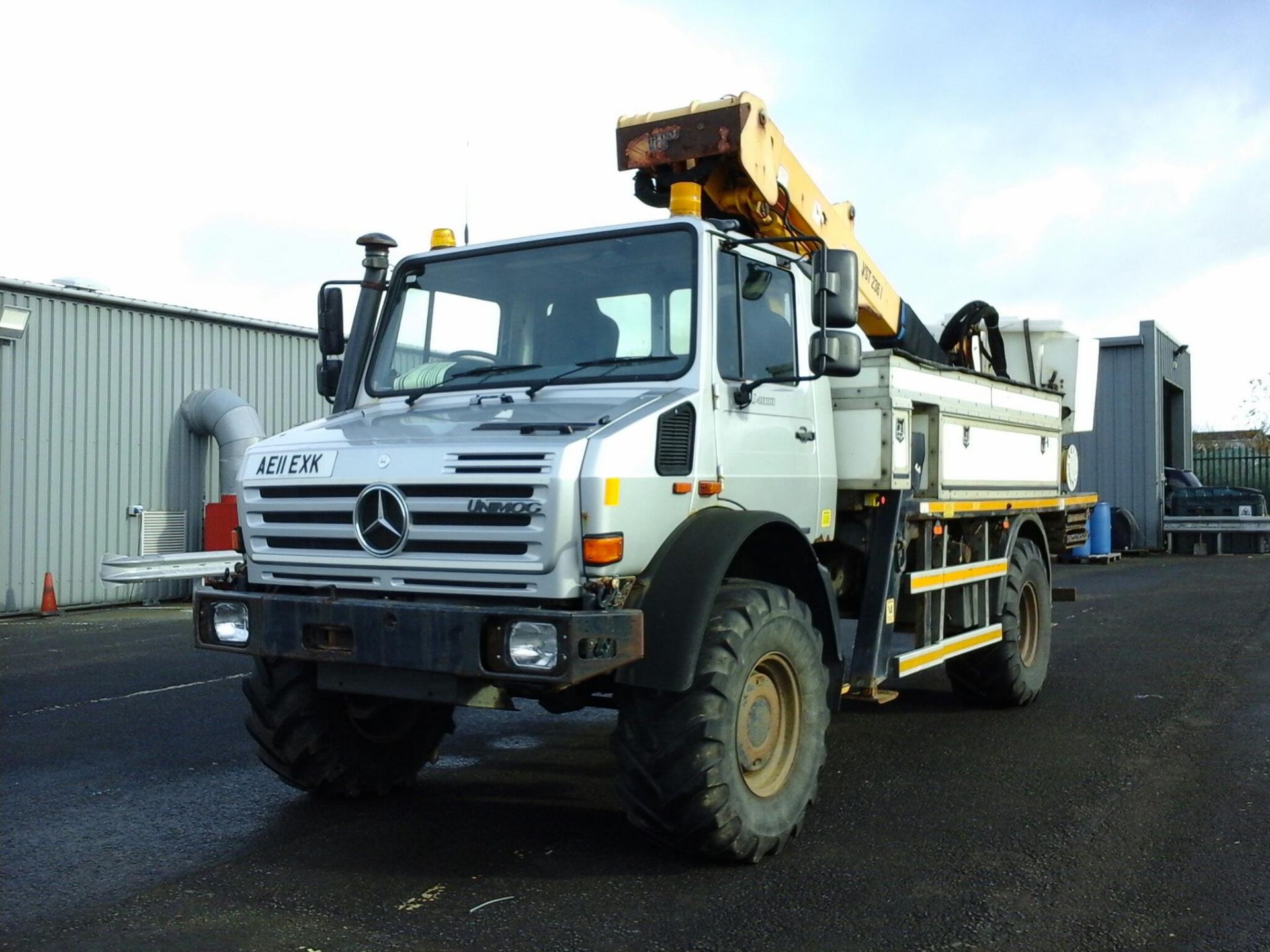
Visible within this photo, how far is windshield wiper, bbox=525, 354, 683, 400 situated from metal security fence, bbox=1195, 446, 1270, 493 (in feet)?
104

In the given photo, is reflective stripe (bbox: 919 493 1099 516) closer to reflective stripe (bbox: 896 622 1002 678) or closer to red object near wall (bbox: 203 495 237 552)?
reflective stripe (bbox: 896 622 1002 678)

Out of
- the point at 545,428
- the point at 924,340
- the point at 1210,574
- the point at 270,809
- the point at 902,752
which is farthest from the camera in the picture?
the point at 1210,574

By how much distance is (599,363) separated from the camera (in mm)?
5297

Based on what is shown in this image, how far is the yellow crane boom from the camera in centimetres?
625

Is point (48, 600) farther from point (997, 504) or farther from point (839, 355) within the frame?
point (839, 355)

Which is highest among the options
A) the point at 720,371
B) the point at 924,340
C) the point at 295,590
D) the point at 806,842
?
the point at 924,340

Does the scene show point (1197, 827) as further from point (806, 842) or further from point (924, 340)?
point (924, 340)

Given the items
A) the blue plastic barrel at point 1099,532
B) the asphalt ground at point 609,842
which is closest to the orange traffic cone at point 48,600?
the asphalt ground at point 609,842

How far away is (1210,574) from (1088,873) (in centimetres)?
1682

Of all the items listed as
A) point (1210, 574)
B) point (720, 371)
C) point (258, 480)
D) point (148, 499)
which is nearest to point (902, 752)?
point (720, 371)

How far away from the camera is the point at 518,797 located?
5887 millimetres

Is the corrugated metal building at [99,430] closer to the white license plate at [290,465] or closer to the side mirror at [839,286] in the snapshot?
the white license plate at [290,465]

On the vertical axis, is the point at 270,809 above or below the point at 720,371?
below

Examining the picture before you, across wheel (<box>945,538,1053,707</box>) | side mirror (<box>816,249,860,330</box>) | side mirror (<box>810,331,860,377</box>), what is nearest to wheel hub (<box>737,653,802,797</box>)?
side mirror (<box>810,331,860,377</box>)
